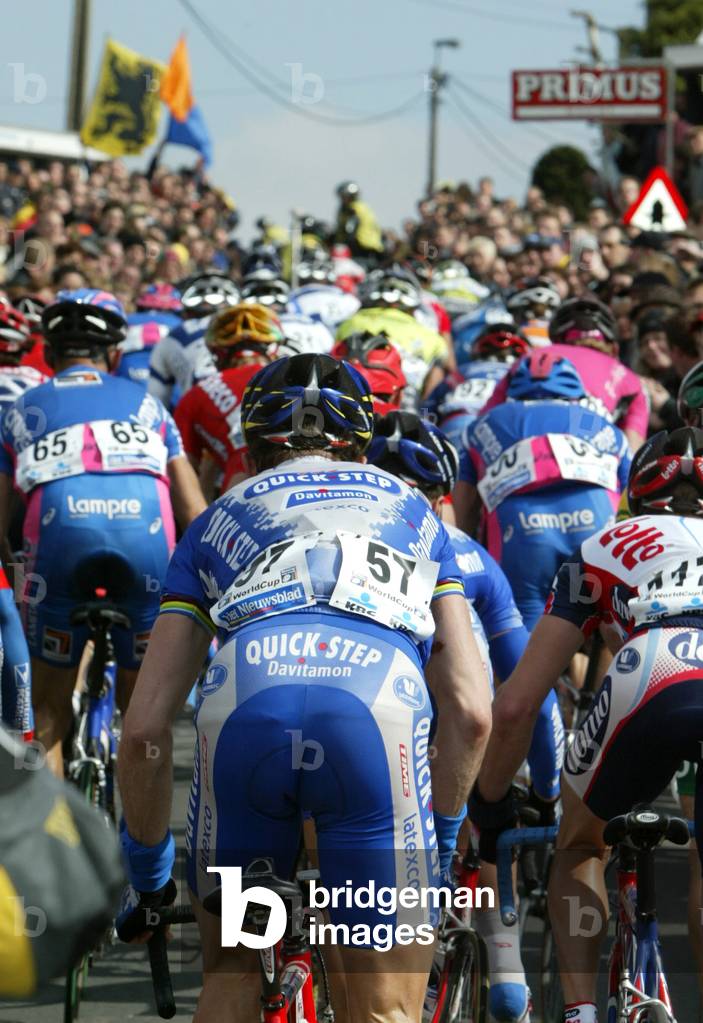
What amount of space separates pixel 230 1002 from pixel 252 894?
0.29m

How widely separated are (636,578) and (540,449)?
2815 mm

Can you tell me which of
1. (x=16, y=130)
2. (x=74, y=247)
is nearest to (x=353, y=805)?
(x=74, y=247)

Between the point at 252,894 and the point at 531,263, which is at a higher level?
the point at 531,263

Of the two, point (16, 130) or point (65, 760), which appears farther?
point (16, 130)

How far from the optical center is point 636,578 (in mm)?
Answer: 4727

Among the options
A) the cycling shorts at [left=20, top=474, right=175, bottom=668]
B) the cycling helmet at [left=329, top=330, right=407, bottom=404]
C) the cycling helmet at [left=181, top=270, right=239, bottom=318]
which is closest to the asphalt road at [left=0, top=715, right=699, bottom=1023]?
the cycling shorts at [left=20, top=474, right=175, bottom=668]

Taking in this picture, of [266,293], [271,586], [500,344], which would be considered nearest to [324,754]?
[271,586]

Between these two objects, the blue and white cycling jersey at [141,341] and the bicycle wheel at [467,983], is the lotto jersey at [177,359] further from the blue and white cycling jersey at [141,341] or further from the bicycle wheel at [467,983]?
the bicycle wheel at [467,983]

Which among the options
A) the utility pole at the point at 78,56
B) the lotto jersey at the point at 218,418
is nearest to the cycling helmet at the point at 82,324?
the lotto jersey at the point at 218,418

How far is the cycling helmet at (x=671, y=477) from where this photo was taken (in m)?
5.11

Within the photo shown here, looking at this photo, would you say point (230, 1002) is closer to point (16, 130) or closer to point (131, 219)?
point (131, 219)

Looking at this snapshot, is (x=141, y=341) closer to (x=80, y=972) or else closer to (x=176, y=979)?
(x=176, y=979)

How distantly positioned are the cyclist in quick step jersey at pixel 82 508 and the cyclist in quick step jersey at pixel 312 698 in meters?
2.50

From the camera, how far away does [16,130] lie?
30125mm
